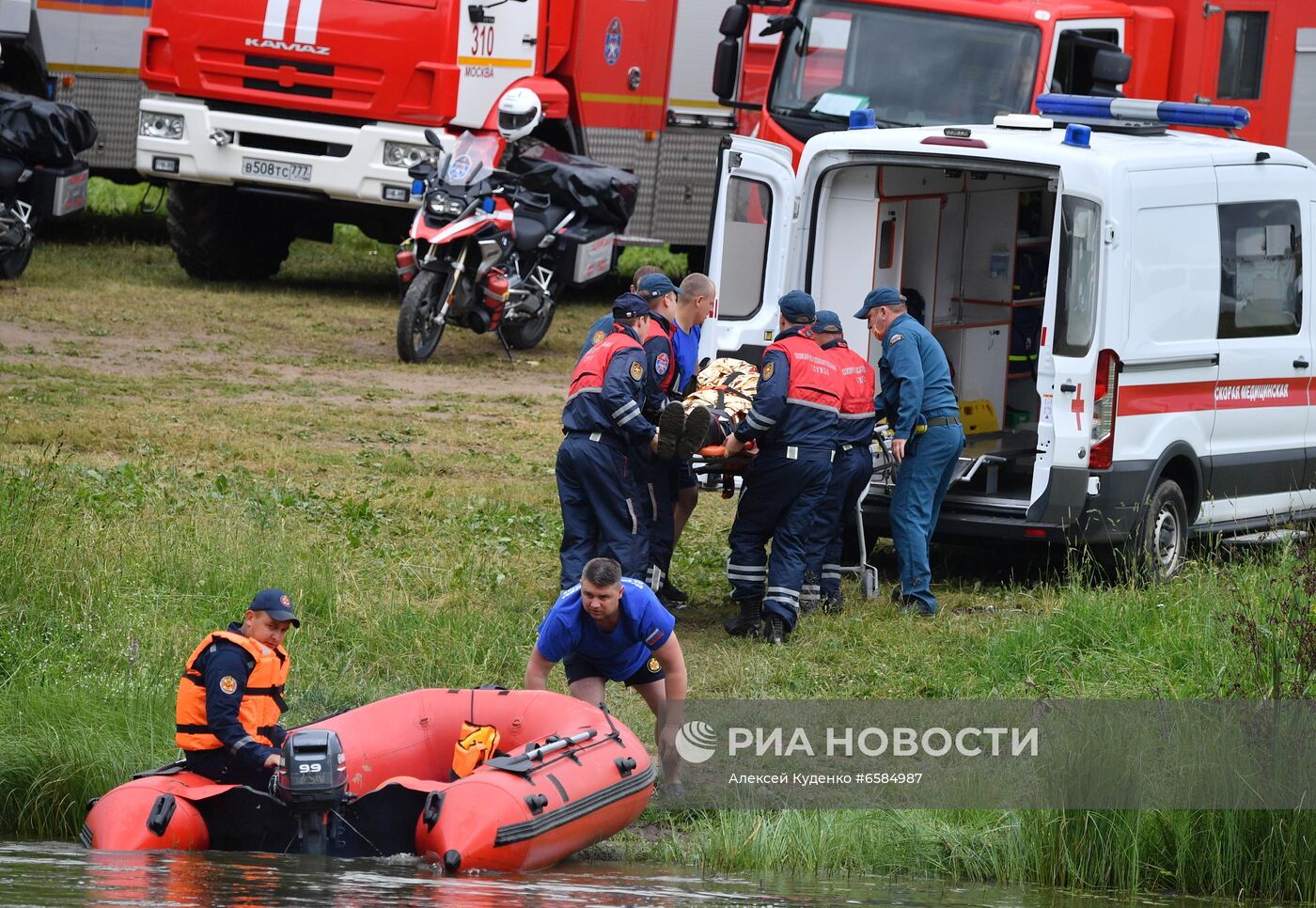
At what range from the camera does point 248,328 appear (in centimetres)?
1675

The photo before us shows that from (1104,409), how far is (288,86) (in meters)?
9.28

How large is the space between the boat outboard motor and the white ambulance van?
165 inches

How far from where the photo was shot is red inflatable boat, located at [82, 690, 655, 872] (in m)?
6.70

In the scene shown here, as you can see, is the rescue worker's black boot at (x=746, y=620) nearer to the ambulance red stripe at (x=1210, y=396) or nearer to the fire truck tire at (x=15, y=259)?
the ambulance red stripe at (x=1210, y=396)

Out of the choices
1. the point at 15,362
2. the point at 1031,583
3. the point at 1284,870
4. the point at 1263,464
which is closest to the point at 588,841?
the point at 1284,870

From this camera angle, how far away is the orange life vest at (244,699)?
275 inches

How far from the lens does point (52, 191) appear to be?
17031 mm

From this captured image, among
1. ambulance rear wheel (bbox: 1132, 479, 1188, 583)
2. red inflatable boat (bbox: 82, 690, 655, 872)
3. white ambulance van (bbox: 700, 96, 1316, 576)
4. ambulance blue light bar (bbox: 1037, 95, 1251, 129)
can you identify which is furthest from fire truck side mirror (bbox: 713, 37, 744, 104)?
red inflatable boat (bbox: 82, 690, 655, 872)

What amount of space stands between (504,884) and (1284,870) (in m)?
2.58

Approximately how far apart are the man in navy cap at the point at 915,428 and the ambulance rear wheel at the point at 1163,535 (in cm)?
103

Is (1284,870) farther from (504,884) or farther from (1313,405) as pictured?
(1313,405)

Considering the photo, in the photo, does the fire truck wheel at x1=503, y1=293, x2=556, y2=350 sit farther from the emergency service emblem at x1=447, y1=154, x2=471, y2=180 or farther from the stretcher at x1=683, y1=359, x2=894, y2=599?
the stretcher at x1=683, y1=359, x2=894, y2=599

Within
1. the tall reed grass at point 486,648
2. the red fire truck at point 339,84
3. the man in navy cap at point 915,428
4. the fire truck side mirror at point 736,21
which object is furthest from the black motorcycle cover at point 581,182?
the man in navy cap at point 915,428

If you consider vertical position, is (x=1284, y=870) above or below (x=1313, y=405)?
below
